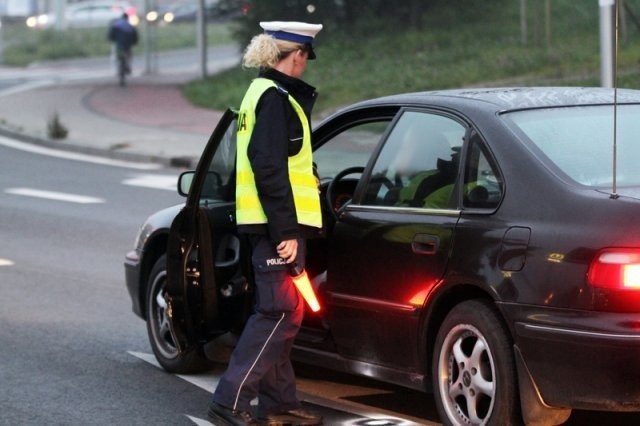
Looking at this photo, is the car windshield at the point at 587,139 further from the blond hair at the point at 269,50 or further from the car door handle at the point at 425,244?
the blond hair at the point at 269,50

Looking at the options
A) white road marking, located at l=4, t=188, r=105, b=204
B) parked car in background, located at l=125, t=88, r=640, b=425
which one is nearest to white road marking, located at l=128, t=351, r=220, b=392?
parked car in background, located at l=125, t=88, r=640, b=425

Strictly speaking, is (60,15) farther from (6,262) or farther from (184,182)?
(184,182)

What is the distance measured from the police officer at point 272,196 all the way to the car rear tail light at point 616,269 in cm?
133

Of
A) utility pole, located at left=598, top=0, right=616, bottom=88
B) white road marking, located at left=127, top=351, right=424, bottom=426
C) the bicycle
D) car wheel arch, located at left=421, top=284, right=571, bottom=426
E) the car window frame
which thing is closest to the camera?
car wheel arch, located at left=421, top=284, right=571, bottom=426

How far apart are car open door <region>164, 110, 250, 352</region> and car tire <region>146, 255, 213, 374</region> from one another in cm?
50

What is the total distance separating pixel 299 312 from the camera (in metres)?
6.29

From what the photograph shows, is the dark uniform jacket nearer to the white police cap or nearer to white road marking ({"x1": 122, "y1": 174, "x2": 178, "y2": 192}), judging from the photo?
the white police cap

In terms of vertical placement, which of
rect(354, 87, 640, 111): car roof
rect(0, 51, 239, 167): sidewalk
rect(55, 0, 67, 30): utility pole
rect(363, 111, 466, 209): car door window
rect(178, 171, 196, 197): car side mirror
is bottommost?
rect(55, 0, 67, 30): utility pole

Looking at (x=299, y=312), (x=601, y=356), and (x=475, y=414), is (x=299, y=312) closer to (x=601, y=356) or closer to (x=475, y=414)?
(x=475, y=414)

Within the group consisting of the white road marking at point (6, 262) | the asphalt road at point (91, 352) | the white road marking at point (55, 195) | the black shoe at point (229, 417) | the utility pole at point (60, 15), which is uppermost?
the black shoe at point (229, 417)

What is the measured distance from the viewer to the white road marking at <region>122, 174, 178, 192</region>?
18.1 meters

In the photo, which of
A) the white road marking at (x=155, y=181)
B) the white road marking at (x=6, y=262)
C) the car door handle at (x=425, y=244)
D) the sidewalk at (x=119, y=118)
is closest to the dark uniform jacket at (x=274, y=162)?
the car door handle at (x=425, y=244)

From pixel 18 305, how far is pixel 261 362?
4.21m

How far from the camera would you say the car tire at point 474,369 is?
562 cm
